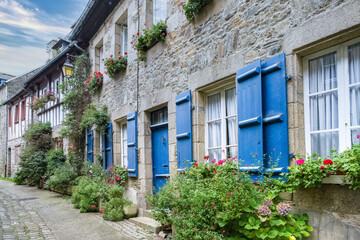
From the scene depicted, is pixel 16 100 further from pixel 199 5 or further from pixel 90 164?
pixel 199 5

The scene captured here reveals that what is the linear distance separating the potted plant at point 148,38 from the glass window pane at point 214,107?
→ 1794 mm

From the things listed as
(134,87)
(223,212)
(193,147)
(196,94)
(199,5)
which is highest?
(199,5)

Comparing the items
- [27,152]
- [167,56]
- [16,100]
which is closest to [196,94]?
[167,56]

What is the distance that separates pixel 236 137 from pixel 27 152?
34.3ft

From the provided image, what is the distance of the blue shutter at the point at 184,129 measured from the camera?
4496mm

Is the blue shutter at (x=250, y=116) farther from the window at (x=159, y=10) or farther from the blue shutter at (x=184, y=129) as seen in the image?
the window at (x=159, y=10)

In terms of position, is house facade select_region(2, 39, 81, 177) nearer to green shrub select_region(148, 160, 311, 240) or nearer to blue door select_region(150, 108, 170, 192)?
blue door select_region(150, 108, 170, 192)

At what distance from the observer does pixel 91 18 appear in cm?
848

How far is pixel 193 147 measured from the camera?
14.7ft

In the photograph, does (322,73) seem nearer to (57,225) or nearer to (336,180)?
Answer: (336,180)

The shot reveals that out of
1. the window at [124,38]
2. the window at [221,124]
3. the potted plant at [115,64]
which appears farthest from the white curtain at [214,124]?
the window at [124,38]

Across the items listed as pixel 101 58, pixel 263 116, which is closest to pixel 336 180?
pixel 263 116

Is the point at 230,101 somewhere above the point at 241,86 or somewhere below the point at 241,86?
below

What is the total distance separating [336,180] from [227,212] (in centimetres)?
111
